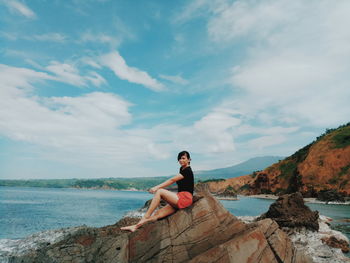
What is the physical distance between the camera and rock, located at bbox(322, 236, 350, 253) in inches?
744

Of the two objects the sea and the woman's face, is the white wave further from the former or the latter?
the woman's face

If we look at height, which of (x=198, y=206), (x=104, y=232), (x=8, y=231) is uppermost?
(x=198, y=206)

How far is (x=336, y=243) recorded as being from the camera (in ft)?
64.0

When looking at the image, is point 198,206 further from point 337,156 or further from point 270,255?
point 337,156

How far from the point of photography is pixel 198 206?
31.6 feet

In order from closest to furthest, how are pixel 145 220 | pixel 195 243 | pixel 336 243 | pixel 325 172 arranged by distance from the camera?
pixel 195 243 < pixel 145 220 < pixel 336 243 < pixel 325 172

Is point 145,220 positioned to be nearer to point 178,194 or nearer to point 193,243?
point 178,194

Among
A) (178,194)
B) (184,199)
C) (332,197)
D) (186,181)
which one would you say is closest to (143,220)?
(178,194)

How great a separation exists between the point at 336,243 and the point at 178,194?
16222 mm

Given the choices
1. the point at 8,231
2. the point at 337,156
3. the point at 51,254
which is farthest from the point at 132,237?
the point at 337,156

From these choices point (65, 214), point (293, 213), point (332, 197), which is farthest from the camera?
point (332, 197)

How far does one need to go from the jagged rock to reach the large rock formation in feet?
50.3

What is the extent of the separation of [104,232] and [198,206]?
502 cm

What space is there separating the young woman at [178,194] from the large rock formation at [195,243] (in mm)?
210
